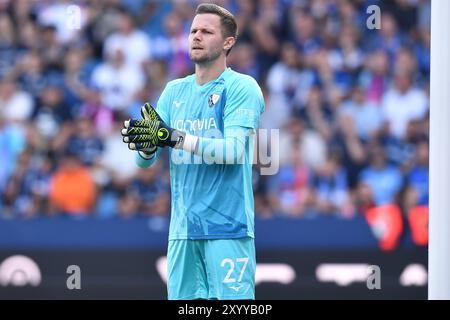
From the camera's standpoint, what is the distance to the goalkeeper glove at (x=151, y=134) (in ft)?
20.9

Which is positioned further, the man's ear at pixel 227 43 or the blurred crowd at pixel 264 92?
the blurred crowd at pixel 264 92

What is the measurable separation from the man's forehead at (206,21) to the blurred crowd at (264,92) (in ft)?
16.5

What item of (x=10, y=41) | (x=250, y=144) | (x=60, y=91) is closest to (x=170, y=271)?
(x=250, y=144)

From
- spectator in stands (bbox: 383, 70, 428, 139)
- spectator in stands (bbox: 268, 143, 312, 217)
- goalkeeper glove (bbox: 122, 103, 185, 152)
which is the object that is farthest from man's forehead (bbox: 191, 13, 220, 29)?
spectator in stands (bbox: 383, 70, 428, 139)

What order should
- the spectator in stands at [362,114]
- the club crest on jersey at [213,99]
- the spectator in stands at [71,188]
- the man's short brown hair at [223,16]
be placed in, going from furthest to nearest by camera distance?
the spectator in stands at [362,114], the spectator in stands at [71,188], the man's short brown hair at [223,16], the club crest on jersey at [213,99]

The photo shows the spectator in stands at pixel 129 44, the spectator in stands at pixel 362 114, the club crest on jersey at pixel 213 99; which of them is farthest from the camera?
the spectator in stands at pixel 129 44

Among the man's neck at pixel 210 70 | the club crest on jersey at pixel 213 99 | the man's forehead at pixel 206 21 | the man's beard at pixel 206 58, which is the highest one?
the man's forehead at pixel 206 21

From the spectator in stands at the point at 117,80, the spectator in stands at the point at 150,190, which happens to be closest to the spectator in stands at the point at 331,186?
the spectator in stands at the point at 150,190

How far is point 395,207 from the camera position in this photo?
38.6ft

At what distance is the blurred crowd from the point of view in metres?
12.1

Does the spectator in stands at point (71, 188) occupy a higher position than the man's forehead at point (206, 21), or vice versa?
the man's forehead at point (206, 21)

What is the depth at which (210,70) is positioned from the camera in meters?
6.79

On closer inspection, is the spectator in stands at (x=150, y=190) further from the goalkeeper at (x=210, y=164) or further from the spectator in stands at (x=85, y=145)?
the goalkeeper at (x=210, y=164)
